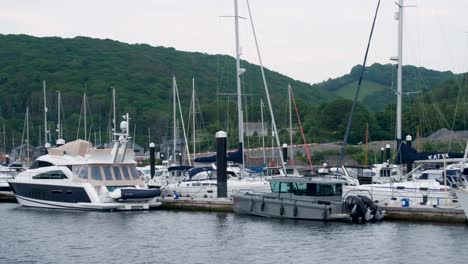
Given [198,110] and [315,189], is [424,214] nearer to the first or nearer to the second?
[315,189]

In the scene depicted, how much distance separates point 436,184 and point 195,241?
12776mm

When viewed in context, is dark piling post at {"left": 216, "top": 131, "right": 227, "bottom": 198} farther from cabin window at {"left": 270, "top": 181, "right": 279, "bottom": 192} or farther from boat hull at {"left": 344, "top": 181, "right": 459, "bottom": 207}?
boat hull at {"left": 344, "top": 181, "right": 459, "bottom": 207}

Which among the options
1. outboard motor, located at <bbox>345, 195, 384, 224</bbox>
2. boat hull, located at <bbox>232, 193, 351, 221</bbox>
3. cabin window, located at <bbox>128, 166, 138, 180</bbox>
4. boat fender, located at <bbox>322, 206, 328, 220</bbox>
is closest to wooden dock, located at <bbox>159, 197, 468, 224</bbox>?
outboard motor, located at <bbox>345, 195, 384, 224</bbox>

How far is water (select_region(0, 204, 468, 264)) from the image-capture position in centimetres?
3056

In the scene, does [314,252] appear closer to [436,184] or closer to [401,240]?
[401,240]

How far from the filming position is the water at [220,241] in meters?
30.6

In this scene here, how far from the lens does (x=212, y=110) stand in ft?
463

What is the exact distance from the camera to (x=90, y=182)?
45.3 m

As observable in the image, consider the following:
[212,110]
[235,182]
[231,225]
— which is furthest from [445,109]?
[231,225]

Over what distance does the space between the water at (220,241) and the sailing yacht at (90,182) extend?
158 centimetres

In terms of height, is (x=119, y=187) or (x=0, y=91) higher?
(x=0, y=91)

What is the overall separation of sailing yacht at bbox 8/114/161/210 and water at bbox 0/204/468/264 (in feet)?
5.19

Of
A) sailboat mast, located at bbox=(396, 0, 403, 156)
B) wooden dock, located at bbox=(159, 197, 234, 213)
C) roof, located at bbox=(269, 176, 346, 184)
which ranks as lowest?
wooden dock, located at bbox=(159, 197, 234, 213)

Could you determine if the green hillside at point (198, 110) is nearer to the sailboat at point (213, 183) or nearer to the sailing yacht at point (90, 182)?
the sailboat at point (213, 183)
